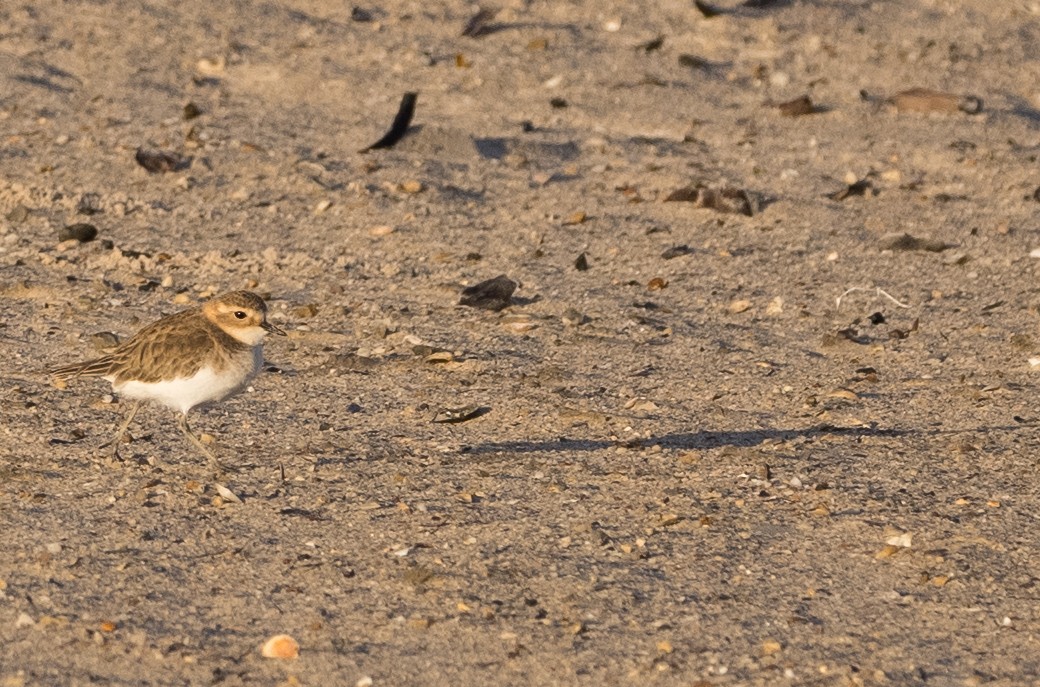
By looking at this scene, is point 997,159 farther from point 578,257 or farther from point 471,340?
point 471,340

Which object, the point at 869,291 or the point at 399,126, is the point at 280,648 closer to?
the point at 869,291

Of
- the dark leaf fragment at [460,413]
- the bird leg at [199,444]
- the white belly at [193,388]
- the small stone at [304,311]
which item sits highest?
the white belly at [193,388]

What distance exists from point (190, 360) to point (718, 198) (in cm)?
478

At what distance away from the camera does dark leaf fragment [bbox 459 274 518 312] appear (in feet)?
28.1

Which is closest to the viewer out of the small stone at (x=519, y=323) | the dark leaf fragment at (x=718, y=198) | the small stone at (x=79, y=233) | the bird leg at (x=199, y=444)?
the bird leg at (x=199, y=444)

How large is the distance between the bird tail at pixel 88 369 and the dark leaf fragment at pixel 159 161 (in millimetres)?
3805

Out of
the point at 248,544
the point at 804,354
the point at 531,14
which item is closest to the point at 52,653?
the point at 248,544

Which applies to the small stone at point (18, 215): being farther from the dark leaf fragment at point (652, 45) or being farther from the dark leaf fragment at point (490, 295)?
the dark leaf fragment at point (652, 45)

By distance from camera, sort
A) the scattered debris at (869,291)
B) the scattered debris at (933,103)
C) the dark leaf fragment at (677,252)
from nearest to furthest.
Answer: the scattered debris at (869,291) < the dark leaf fragment at (677,252) < the scattered debris at (933,103)

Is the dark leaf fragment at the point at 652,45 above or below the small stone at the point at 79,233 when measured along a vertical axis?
below

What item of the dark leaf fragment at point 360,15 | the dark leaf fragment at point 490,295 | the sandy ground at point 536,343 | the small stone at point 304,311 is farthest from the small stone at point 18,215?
the dark leaf fragment at point 360,15

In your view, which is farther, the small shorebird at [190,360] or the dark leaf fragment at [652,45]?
the dark leaf fragment at [652,45]

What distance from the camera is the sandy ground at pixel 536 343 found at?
5.32 meters

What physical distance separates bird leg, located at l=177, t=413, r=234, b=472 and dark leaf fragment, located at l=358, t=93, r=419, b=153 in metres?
4.39
